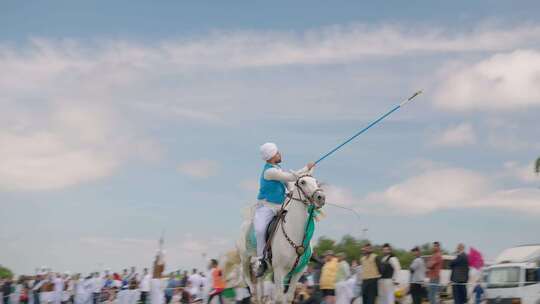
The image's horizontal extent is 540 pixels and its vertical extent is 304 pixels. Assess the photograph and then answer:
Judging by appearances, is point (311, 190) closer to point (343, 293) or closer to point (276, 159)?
point (276, 159)

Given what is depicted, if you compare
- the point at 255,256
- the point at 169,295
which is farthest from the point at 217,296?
the point at 169,295

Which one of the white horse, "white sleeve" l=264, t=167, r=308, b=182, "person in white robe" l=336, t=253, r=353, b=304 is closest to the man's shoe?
the white horse

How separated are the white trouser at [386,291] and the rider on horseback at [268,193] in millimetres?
5829

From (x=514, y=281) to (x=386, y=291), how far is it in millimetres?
5240

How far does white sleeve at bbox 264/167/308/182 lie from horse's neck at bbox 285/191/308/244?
1.10ft

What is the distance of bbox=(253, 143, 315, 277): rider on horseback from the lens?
49.0 ft

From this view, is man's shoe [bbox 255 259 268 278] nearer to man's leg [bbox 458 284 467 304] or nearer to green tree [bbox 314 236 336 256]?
man's leg [bbox 458 284 467 304]

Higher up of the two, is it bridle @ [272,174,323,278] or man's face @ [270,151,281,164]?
man's face @ [270,151,281,164]

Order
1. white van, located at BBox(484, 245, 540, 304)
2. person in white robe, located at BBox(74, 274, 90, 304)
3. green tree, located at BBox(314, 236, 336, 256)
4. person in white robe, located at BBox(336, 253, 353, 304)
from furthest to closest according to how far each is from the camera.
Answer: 1. green tree, located at BBox(314, 236, 336, 256)
2. person in white robe, located at BBox(74, 274, 90, 304)
3. white van, located at BBox(484, 245, 540, 304)
4. person in white robe, located at BBox(336, 253, 353, 304)

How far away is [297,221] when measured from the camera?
47.9 ft

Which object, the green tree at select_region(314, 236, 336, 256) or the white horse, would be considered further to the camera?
the green tree at select_region(314, 236, 336, 256)

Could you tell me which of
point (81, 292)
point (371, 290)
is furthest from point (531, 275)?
point (81, 292)

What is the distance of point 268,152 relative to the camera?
15.3 meters

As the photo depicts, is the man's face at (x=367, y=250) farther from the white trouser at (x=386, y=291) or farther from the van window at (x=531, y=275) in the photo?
the van window at (x=531, y=275)
